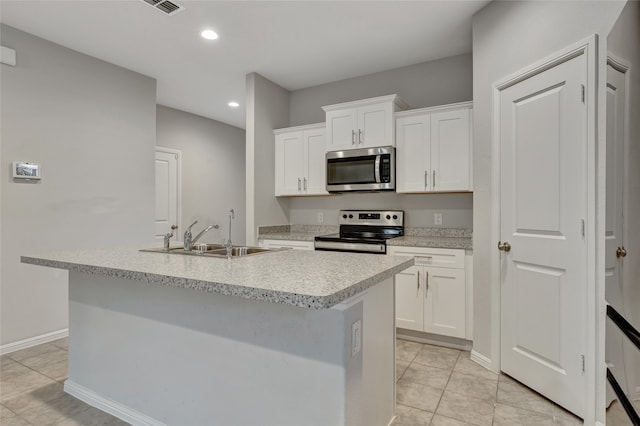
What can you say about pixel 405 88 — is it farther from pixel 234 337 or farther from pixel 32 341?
pixel 32 341

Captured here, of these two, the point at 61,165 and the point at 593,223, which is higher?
the point at 61,165

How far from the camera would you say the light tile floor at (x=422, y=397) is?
192 centimetres

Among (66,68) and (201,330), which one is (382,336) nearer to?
(201,330)

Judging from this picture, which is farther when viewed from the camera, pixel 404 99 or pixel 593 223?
pixel 404 99

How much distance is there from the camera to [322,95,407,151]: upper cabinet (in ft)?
11.1

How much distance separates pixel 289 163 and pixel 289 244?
1.00 meters

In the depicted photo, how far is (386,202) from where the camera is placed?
3.80 m

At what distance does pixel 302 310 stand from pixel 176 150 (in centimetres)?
468

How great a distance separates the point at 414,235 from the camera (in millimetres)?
3617

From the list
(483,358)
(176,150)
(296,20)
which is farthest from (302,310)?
(176,150)

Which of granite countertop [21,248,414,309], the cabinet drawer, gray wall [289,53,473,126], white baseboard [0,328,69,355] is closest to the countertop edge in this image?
granite countertop [21,248,414,309]

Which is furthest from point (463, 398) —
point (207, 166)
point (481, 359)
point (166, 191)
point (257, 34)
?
point (207, 166)

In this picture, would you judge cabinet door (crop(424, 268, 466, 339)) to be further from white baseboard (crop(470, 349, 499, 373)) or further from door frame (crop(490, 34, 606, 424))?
Answer: door frame (crop(490, 34, 606, 424))

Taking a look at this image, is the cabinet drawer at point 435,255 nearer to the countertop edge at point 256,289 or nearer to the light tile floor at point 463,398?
the light tile floor at point 463,398
